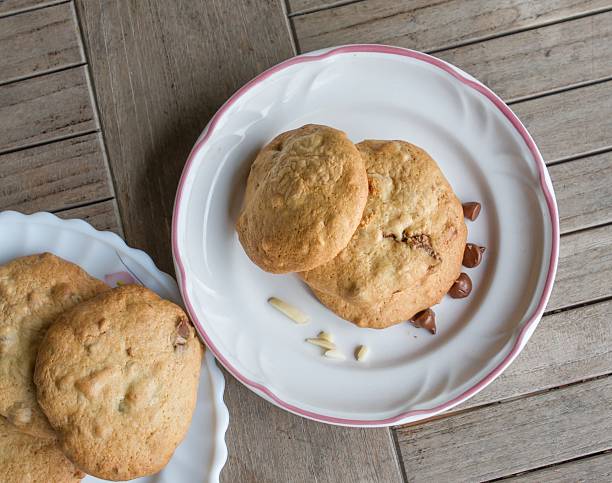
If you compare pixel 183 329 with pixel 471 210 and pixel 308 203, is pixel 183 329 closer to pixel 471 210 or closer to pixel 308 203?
pixel 308 203

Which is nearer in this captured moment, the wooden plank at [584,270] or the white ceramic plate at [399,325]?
the white ceramic plate at [399,325]

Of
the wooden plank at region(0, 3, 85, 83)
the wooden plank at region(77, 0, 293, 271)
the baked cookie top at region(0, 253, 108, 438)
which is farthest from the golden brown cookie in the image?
the wooden plank at region(0, 3, 85, 83)

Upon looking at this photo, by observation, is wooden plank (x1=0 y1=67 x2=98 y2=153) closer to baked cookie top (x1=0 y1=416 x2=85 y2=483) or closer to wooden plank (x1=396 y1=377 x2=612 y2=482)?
baked cookie top (x1=0 y1=416 x2=85 y2=483)

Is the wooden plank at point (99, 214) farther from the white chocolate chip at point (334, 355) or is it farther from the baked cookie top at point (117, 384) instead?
the white chocolate chip at point (334, 355)

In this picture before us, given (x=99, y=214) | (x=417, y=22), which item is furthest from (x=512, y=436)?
(x=99, y=214)

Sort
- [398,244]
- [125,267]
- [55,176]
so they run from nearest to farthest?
[398,244]
[125,267]
[55,176]

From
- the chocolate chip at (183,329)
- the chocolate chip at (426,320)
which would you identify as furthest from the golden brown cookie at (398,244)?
the chocolate chip at (183,329)

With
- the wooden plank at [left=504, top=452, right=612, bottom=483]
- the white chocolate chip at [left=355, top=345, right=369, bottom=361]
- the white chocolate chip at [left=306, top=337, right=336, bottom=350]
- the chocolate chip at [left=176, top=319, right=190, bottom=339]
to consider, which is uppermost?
the chocolate chip at [left=176, top=319, right=190, bottom=339]
